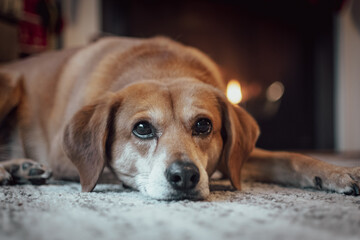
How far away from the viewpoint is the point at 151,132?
165cm

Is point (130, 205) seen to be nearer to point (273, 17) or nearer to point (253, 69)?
point (253, 69)

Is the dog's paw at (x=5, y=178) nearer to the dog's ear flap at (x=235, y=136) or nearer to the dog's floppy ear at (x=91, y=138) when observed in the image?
the dog's floppy ear at (x=91, y=138)

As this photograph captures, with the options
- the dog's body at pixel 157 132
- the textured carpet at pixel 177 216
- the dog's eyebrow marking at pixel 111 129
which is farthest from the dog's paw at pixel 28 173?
the dog's eyebrow marking at pixel 111 129

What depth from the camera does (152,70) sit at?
204cm

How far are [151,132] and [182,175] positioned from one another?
0.35 meters

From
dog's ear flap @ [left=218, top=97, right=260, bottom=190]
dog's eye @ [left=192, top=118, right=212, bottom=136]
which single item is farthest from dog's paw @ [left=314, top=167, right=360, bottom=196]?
dog's eye @ [left=192, top=118, right=212, bottom=136]

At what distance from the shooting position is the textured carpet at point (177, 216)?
3.02ft

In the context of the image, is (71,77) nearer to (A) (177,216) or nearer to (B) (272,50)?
(A) (177,216)

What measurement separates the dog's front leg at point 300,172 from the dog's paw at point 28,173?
104 cm

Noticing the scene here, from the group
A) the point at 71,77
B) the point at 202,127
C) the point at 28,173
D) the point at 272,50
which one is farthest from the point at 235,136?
the point at 272,50

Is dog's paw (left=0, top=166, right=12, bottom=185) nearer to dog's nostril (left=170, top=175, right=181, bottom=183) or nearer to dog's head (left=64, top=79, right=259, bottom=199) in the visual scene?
dog's head (left=64, top=79, right=259, bottom=199)

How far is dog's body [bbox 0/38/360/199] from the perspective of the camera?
1514 mm

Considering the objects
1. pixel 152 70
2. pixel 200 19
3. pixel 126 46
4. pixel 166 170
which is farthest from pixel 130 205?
pixel 200 19

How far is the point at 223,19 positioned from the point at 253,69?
2.57 ft
